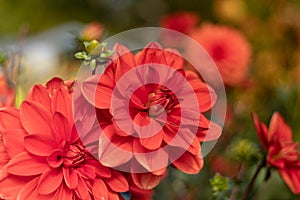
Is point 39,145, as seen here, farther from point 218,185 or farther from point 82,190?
point 218,185

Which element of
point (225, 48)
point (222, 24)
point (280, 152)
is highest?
point (280, 152)

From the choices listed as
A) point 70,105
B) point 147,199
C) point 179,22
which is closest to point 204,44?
point 179,22

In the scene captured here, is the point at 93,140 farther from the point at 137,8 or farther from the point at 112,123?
the point at 137,8

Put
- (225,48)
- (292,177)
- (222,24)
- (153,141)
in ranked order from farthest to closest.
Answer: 1. (222,24)
2. (225,48)
3. (292,177)
4. (153,141)

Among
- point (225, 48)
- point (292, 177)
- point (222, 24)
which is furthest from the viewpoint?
point (222, 24)

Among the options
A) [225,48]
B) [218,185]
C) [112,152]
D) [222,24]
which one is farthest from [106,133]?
[222,24]

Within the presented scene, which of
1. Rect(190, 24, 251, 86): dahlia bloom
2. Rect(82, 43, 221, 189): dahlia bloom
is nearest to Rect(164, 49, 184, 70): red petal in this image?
Rect(82, 43, 221, 189): dahlia bloom

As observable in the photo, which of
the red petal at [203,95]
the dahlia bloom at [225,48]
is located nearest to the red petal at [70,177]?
the red petal at [203,95]

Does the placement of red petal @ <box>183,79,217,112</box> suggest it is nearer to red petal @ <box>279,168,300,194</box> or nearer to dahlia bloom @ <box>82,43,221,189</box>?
dahlia bloom @ <box>82,43,221,189</box>
